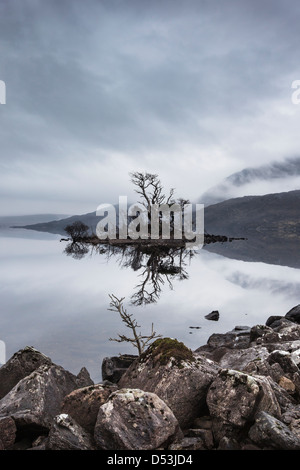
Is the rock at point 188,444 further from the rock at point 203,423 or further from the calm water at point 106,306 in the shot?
the calm water at point 106,306

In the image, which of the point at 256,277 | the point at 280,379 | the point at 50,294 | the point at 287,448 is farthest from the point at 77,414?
the point at 256,277

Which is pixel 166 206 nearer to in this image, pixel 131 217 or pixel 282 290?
pixel 131 217

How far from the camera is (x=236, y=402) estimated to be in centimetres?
704

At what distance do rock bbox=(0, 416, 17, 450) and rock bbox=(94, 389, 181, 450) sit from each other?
2302 millimetres

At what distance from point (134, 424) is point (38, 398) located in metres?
4.09

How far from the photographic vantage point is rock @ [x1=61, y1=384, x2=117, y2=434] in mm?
7571

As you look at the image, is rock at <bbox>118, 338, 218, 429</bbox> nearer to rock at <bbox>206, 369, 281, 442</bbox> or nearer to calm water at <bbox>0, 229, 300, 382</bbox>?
rock at <bbox>206, 369, 281, 442</bbox>

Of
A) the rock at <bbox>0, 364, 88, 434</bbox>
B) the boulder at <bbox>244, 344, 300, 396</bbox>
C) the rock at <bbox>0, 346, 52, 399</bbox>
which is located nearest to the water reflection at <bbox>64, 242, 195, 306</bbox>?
the rock at <bbox>0, 346, 52, 399</bbox>

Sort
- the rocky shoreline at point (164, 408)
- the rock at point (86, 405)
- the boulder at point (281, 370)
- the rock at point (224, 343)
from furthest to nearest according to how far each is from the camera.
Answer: the rock at point (224, 343), the boulder at point (281, 370), the rock at point (86, 405), the rocky shoreline at point (164, 408)

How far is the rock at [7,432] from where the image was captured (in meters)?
7.29

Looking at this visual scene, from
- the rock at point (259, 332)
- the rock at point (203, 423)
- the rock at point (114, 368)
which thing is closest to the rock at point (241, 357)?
the rock at point (259, 332)

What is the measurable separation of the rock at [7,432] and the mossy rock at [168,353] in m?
3.61

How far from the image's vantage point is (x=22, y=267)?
6128cm
